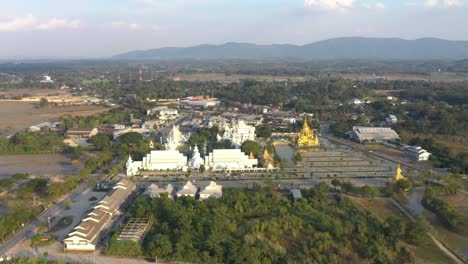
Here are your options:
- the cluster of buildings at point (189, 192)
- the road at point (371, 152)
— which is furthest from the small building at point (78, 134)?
the road at point (371, 152)

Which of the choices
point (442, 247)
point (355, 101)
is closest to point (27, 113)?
point (355, 101)

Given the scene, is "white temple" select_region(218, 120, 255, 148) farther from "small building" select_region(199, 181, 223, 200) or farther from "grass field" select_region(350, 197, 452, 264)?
"grass field" select_region(350, 197, 452, 264)

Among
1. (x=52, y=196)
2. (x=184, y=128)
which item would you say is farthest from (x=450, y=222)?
(x=184, y=128)

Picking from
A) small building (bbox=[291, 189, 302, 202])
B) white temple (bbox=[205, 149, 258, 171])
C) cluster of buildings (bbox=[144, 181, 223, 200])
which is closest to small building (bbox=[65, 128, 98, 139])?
white temple (bbox=[205, 149, 258, 171])

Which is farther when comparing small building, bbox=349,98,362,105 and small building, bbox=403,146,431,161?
small building, bbox=349,98,362,105

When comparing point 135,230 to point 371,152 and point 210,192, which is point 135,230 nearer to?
point 210,192
